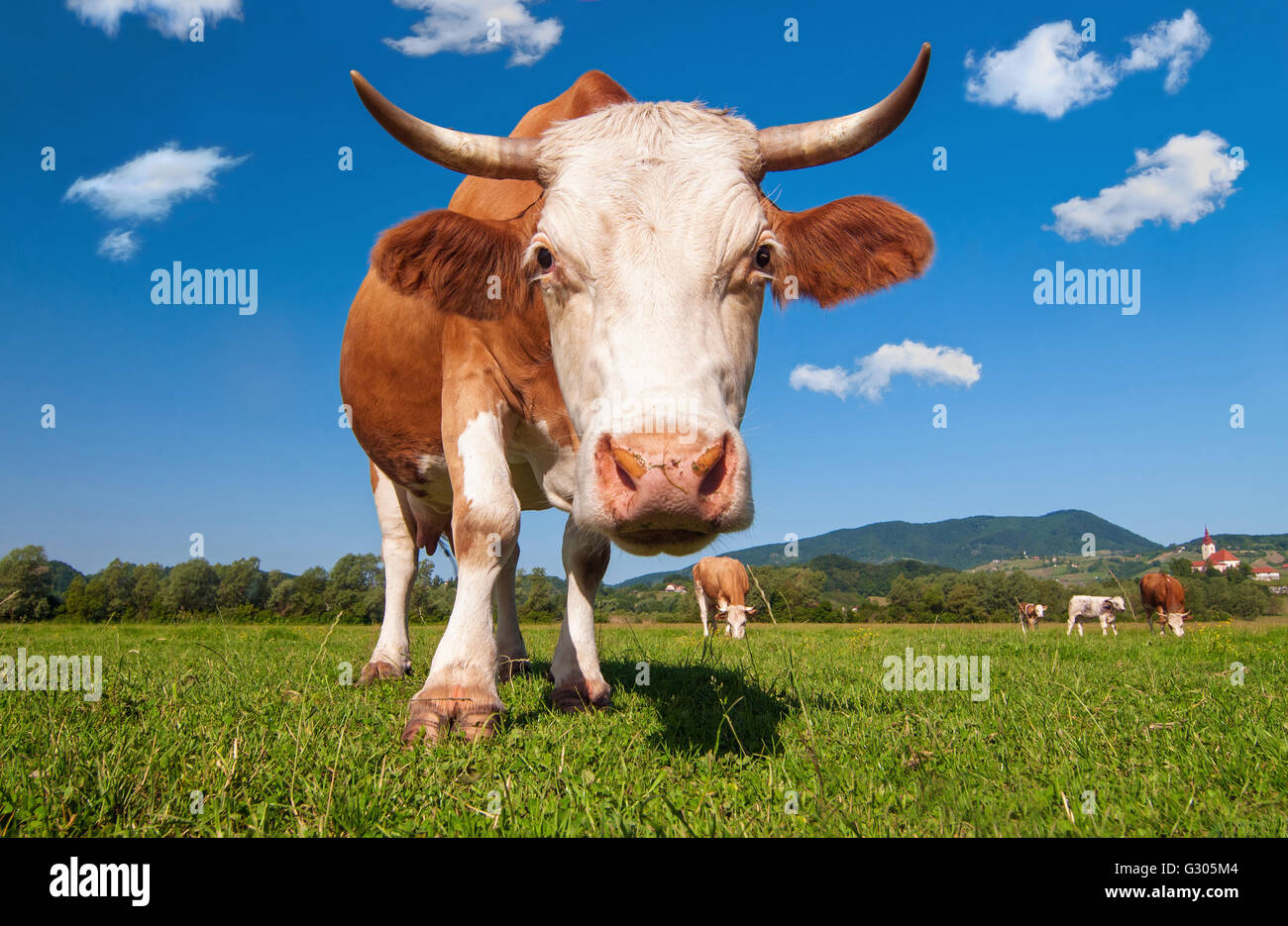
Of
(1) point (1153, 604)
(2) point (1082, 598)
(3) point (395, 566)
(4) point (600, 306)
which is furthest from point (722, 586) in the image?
(4) point (600, 306)

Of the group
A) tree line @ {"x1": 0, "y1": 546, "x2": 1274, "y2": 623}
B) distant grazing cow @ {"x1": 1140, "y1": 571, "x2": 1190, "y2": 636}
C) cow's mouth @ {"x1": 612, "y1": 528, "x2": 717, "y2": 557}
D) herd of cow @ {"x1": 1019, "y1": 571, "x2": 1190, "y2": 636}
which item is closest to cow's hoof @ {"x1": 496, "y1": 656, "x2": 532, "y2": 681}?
cow's mouth @ {"x1": 612, "y1": 528, "x2": 717, "y2": 557}

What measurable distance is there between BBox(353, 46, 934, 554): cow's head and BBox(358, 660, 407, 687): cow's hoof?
2.87m

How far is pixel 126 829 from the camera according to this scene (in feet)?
6.57

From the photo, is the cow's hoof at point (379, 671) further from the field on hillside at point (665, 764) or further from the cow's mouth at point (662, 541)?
the cow's mouth at point (662, 541)

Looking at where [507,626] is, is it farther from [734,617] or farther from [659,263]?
[734,617]

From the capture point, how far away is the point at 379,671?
218 inches

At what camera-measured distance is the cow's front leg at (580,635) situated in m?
4.22

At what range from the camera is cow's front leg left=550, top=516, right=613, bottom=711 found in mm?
4219

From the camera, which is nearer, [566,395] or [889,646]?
[566,395]

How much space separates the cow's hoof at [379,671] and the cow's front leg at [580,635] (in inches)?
60.9

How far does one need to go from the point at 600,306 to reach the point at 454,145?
1.29 m

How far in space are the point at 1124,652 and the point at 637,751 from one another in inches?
273
